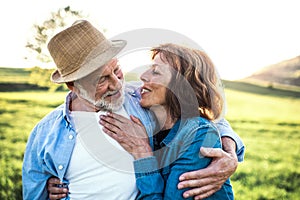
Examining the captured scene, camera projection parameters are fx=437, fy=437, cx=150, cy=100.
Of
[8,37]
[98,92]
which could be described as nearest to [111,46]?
[98,92]

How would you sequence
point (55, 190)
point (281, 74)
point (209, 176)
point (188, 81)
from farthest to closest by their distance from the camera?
1. point (281, 74)
2. point (55, 190)
3. point (188, 81)
4. point (209, 176)

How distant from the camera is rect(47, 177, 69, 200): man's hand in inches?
74.4

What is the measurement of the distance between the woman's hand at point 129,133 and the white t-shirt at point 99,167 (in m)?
0.04

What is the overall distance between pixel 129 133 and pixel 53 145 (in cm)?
35

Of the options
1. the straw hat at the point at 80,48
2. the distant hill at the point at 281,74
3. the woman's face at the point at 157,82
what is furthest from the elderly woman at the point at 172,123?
the distant hill at the point at 281,74

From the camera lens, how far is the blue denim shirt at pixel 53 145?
184 cm

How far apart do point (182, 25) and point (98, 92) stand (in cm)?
257

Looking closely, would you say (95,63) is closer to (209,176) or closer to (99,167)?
(99,167)

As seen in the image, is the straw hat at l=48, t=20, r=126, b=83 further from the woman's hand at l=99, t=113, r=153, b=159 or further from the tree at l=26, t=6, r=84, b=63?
the tree at l=26, t=6, r=84, b=63

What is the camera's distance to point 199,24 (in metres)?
4.39

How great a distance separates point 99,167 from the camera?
5.94 ft

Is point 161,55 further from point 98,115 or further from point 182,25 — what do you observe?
point 182,25

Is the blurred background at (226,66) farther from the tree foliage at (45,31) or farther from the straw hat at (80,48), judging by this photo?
the straw hat at (80,48)

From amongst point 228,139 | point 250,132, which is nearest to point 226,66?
point 250,132
